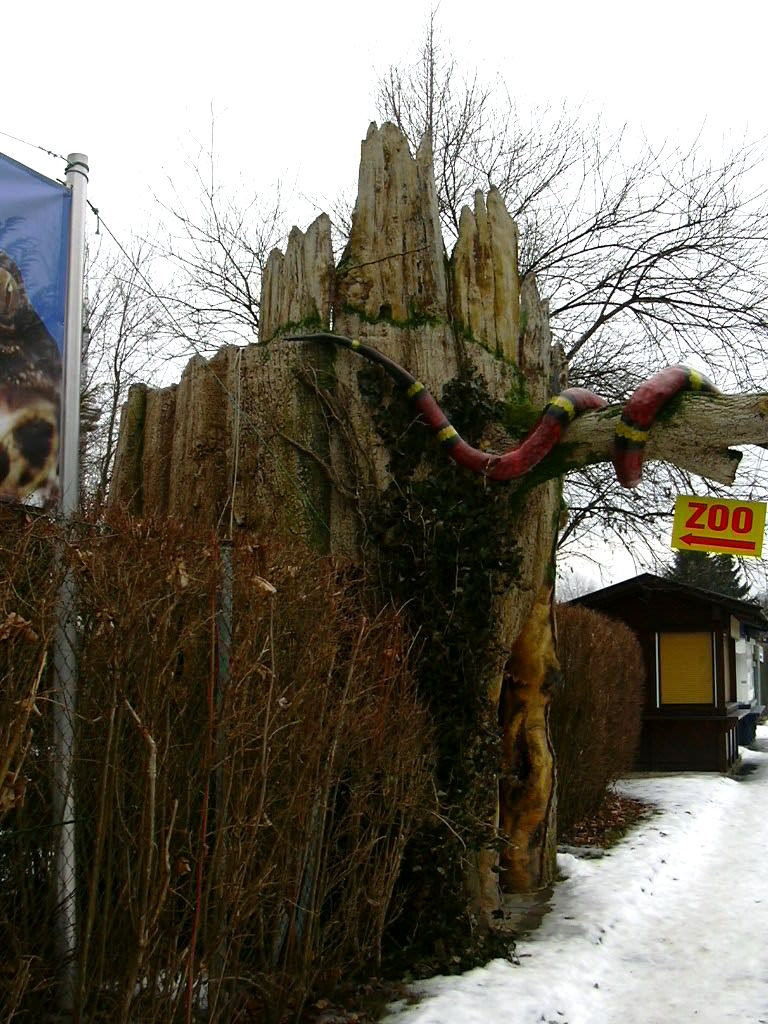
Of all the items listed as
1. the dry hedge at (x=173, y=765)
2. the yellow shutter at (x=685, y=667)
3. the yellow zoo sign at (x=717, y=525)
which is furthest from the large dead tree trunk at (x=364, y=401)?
the yellow shutter at (x=685, y=667)

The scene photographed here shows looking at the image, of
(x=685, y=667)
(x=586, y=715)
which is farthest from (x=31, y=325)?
(x=685, y=667)

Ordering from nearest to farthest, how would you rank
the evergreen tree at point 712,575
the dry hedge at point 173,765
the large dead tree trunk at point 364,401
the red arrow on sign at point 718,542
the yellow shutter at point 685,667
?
the dry hedge at point 173,765 → the red arrow on sign at point 718,542 → the large dead tree trunk at point 364,401 → the yellow shutter at point 685,667 → the evergreen tree at point 712,575

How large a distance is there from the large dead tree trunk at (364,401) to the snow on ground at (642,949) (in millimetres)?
626

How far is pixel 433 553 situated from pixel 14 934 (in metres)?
3.52

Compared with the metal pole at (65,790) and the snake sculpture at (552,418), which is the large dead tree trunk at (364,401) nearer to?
the snake sculpture at (552,418)

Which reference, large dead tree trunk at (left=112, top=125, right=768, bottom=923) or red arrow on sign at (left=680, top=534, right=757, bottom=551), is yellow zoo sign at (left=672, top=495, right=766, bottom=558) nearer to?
red arrow on sign at (left=680, top=534, right=757, bottom=551)

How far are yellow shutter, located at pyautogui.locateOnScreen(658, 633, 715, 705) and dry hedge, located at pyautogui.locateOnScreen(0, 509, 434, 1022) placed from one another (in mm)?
12624

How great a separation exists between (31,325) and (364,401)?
2823 millimetres

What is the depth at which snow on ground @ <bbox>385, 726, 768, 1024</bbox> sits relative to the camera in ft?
17.5

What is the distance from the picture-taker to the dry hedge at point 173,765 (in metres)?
3.53

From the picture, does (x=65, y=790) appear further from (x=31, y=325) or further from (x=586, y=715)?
(x=586, y=715)

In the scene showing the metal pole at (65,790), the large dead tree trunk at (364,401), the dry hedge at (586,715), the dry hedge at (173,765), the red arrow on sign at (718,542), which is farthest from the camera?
the dry hedge at (586,715)

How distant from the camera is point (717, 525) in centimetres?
641

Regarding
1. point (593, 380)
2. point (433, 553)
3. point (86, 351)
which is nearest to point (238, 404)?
point (433, 553)
